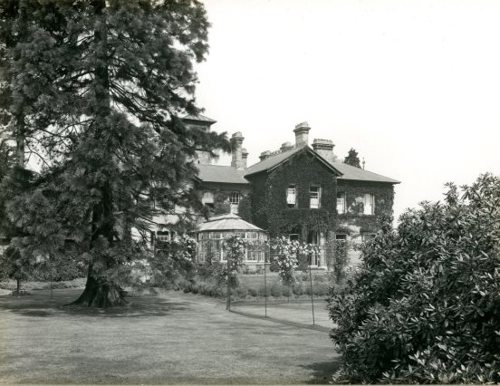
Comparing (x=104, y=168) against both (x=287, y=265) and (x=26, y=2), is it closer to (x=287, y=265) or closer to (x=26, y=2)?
(x=26, y=2)

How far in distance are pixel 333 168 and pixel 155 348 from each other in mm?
30672

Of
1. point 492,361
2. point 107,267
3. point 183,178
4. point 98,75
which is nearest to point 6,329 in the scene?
point 107,267

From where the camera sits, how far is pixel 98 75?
59.6 feet

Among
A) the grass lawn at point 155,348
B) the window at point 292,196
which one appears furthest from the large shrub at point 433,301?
the window at point 292,196

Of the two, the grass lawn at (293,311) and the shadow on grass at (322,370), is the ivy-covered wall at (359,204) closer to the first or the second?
the grass lawn at (293,311)

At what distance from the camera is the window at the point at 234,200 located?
40.0 metres

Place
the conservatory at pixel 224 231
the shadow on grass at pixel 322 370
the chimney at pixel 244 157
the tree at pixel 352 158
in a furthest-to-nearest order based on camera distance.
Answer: the tree at pixel 352 158 → the chimney at pixel 244 157 → the conservatory at pixel 224 231 → the shadow on grass at pixel 322 370

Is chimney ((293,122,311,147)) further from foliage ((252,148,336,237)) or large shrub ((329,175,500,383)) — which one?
large shrub ((329,175,500,383))

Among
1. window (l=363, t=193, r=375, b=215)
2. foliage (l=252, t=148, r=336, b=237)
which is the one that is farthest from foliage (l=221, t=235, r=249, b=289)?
window (l=363, t=193, r=375, b=215)

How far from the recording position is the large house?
3841 centimetres

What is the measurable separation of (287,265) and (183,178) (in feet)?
26.5

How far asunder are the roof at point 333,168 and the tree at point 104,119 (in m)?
19.8

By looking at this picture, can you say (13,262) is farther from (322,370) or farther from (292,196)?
(292,196)

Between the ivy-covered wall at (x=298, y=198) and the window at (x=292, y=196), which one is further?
the window at (x=292, y=196)
